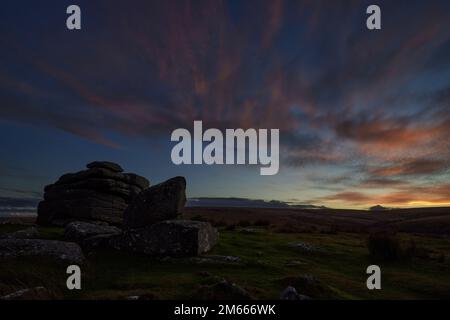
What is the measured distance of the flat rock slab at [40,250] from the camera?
13.3 metres

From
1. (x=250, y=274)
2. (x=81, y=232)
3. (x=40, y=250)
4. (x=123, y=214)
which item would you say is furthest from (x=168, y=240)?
(x=123, y=214)

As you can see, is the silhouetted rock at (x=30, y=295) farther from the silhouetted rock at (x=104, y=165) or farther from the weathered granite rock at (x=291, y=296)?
the silhouetted rock at (x=104, y=165)

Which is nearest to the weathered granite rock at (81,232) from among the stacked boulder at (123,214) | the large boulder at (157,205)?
the stacked boulder at (123,214)

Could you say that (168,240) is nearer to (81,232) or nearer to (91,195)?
(81,232)

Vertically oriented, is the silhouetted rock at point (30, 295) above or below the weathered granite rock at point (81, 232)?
below

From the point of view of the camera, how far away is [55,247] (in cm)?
1395

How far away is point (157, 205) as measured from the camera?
1873cm

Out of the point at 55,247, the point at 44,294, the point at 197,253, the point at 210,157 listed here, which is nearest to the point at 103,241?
the point at 55,247

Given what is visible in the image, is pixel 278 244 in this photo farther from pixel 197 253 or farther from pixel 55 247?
pixel 55 247

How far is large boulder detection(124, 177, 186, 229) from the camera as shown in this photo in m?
18.6

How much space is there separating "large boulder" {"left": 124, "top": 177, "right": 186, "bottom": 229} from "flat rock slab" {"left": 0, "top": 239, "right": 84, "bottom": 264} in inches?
184

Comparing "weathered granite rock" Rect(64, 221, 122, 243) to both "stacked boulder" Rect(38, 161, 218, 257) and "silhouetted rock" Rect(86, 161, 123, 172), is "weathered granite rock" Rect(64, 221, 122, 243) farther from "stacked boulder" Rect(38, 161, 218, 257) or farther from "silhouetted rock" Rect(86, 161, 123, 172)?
"silhouetted rock" Rect(86, 161, 123, 172)

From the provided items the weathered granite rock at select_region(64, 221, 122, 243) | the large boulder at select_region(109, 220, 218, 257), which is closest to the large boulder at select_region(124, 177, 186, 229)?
the weathered granite rock at select_region(64, 221, 122, 243)

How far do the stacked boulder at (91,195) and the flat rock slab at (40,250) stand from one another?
12.2 metres
